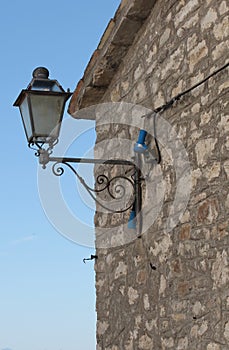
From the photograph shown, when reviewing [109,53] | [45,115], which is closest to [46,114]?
[45,115]

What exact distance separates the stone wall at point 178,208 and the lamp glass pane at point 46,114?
0.66 metres

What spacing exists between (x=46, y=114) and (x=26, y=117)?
0.16 meters

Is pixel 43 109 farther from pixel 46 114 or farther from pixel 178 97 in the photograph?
pixel 178 97

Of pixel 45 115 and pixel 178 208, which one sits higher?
pixel 45 115

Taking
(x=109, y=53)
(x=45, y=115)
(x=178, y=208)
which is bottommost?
(x=178, y=208)

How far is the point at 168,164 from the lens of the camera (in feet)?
16.4

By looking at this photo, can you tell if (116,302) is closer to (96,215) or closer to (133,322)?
(133,322)

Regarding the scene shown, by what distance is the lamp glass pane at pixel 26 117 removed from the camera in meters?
5.16

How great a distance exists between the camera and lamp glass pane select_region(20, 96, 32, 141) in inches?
203

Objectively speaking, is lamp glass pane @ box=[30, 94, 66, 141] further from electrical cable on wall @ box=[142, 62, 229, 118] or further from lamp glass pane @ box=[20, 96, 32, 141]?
electrical cable on wall @ box=[142, 62, 229, 118]

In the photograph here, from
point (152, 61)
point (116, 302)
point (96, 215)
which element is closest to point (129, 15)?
point (152, 61)

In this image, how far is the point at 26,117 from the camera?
522cm

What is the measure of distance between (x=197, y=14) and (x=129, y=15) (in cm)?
90

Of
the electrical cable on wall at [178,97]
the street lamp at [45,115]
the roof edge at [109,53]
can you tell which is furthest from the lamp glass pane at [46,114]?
the roof edge at [109,53]
